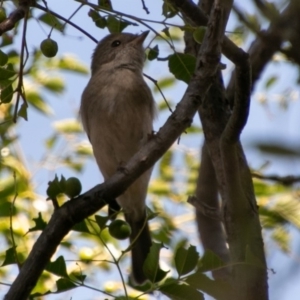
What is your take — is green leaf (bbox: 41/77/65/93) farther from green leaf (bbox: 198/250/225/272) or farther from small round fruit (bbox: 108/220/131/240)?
green leaf (bbox: 198/250/225/272)

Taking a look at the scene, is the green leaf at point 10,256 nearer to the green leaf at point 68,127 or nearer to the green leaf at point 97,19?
the green leaf at point 97,19

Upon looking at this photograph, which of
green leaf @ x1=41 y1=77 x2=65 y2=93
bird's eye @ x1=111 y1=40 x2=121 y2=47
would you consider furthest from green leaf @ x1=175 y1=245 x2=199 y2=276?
bird's eye @ x1=111 y1=40 x2=121 y2=47

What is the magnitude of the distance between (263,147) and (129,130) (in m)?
4.40

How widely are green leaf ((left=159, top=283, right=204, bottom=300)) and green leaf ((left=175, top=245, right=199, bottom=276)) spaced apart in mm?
56

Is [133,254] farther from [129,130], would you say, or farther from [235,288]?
[235,288]

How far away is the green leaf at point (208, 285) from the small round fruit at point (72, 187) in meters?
0.65

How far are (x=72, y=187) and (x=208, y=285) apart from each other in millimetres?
760

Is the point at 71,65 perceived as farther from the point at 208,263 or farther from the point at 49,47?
the point at 208,263

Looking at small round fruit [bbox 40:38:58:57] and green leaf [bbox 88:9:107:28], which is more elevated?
green leaf [bbox 88:9:107:28]

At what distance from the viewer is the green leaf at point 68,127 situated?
6.11 meters

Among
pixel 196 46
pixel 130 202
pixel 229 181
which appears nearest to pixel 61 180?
pixel 229 181

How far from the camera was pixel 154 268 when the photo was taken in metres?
2.56

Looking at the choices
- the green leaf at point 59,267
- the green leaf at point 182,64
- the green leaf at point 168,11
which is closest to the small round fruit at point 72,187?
the green leaf at point 59,267

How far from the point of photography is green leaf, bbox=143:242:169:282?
2555 millimetres
